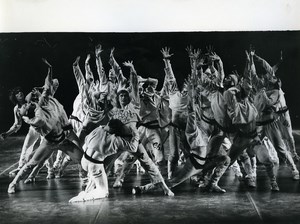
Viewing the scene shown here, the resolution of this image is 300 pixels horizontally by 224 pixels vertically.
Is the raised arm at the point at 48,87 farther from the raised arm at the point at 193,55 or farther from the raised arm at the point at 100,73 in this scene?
the raised arm at the point at 193,55

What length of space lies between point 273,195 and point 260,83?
0.76 m

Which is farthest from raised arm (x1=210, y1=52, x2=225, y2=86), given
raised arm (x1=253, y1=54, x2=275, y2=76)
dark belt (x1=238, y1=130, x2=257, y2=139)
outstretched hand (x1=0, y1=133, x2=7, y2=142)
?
outstretched hand (x1=0, y1=133, x2=7, y2=142)

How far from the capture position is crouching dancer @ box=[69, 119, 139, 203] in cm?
303

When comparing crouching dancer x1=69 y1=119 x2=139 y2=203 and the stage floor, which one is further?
crouching dancer x1=69 y1=119 x2=139 y2=203

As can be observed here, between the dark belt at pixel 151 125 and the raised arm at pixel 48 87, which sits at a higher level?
the raised arm at pixel 48 87

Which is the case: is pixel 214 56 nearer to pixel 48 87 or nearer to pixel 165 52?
pixel 165 52

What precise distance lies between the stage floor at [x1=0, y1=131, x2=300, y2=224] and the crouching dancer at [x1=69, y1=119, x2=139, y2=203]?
0.08 meters

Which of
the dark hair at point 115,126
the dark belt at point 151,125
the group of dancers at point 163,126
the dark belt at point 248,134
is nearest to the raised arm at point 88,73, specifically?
the group of dancers at point 163,126

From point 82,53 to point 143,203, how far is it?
1.07 metres

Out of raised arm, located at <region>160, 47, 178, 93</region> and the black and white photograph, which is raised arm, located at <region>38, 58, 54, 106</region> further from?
raised arm, located at <region>160, 47, 178, 93</region>

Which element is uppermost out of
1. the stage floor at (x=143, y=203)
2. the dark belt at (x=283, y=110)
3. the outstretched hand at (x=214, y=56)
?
the outstretched hand at (x=214, y=56)

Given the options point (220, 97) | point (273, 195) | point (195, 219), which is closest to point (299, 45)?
point (220, 97)

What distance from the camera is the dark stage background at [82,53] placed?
3.05 metres
